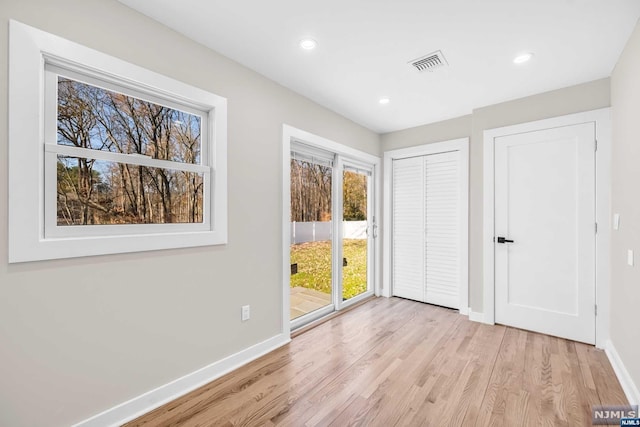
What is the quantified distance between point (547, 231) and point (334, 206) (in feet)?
7.42

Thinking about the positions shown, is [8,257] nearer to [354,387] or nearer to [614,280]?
[354,387]

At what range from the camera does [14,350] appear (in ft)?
4.40

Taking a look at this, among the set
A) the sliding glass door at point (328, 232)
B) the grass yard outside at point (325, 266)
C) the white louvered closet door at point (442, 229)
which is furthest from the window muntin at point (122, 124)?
the white louvered closet door at point (442, 229)

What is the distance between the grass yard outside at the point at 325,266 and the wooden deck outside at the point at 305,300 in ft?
0.17

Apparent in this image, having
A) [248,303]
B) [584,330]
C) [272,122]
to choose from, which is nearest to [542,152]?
[584,330]

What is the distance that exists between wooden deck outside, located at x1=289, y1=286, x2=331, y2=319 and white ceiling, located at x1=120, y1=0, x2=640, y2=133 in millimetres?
2137

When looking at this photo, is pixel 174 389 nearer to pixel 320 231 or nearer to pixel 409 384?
pixel 409 384

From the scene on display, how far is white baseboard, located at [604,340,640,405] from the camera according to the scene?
5.80ft

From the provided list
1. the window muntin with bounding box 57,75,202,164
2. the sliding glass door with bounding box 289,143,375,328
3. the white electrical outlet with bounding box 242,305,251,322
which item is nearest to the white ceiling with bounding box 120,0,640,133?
the window muntin with bounding box 57,75,202,164

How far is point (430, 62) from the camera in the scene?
2.29 m

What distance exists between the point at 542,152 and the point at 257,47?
292 cm

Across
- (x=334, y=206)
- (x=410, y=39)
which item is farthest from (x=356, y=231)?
(x=410, y=39)

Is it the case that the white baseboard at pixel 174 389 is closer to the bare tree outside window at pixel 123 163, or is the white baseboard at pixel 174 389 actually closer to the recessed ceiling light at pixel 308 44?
the bare tree outside window at pixel 123 163

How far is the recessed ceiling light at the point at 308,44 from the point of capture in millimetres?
2023
